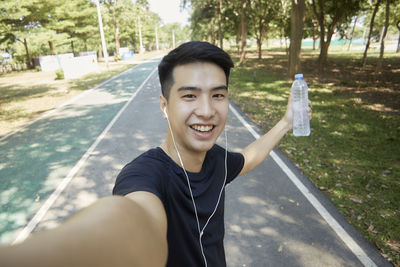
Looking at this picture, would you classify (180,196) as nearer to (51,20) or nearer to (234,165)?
(234,165)

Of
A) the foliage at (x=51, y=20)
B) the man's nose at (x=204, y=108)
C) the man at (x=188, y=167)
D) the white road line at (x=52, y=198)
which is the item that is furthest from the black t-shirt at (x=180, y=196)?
the foliage at (x=51, y=20)

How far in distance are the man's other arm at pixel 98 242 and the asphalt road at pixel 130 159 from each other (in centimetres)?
261

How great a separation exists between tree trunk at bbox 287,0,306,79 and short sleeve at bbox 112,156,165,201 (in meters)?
15.0

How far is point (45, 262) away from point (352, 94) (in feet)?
45.0

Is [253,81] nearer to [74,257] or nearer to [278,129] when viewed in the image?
[278,129]

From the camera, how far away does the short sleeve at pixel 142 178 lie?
130 centimetres

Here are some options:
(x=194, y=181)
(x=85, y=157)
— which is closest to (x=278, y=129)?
(x=194, y=181)

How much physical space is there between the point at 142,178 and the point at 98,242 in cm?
70

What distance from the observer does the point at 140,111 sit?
10.4 m

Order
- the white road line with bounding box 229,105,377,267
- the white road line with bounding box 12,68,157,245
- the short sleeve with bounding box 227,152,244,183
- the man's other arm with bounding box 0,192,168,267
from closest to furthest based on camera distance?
the man's other arm with bounding box 0,192,168,267, the short sleeve with bounding box 227,152,244,183, the white road line with bounding box 229,105,377,267, the white road line with bounding box 12,68,157,245

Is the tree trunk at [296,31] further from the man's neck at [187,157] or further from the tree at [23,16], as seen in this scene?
the tree at [23,16]

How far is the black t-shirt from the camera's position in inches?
54.2


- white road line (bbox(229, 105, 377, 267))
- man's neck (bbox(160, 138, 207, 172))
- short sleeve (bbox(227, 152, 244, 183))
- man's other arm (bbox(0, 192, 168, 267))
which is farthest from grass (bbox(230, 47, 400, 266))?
man's other arm (bbox(0, 192, 168, 267))

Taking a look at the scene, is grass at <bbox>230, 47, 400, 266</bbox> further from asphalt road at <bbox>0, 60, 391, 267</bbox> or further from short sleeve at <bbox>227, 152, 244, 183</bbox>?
short sleeve at <bbox>227, 152, 244, 183</bbox>
